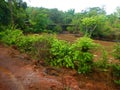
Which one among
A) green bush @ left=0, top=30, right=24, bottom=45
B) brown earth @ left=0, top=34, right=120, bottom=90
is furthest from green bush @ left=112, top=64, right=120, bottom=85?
green bush @ left=0, top=30, right=24, bottom=45

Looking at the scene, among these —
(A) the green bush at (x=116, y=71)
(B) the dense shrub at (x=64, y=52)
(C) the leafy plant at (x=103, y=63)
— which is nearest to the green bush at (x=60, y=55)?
(B) the dense shrub at (x=64, y=52)

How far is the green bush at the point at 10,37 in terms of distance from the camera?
14.2m

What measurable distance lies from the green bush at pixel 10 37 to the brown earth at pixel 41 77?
9.51 ft

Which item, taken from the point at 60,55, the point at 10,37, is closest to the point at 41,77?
the point at 60,55

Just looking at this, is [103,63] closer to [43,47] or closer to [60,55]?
[60,55]

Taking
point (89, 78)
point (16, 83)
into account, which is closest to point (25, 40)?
point (89, 78)

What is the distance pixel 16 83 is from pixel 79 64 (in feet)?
11.9

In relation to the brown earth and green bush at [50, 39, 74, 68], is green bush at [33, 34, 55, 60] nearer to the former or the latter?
green bush at [50, 39, 74, 68]

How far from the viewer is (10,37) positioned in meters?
14.9

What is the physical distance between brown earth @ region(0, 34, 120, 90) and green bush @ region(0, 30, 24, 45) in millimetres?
2899

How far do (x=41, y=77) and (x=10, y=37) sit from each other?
719 cm

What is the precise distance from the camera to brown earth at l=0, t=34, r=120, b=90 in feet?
24.8

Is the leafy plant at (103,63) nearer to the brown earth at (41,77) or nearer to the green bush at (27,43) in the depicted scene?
the brown earth at (41,77)

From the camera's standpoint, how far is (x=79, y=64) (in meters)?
10.1
